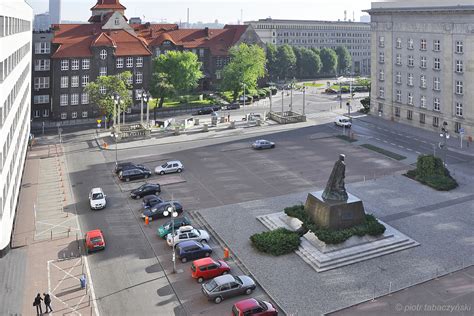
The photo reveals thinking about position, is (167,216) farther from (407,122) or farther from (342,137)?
(407,122)

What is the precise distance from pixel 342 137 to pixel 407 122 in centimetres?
1756

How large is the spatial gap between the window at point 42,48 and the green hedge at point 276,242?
67833mm

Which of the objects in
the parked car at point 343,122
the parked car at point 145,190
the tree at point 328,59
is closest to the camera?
the parked car at point 145,190

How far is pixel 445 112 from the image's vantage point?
77188 millimetres

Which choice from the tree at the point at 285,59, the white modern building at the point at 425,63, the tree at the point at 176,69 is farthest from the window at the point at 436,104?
the tree at the point at 285,59

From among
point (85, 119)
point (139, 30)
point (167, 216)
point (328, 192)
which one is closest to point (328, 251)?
point (328, 192)

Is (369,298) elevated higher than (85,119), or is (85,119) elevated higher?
(85,119)

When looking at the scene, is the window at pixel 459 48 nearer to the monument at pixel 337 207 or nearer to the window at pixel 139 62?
the monument at pixel 337 207

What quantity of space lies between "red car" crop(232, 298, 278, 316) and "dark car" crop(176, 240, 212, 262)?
26.9 feet

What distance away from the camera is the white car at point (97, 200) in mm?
46312

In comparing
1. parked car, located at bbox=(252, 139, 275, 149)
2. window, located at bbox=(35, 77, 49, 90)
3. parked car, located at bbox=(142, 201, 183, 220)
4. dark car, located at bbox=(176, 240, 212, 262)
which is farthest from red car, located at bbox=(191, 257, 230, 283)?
window, located at bbox=(35, 77, 49, 90)

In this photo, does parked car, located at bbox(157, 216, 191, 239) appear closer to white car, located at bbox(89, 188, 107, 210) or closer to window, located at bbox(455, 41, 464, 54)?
white car, located at bbox(89, 188, 107, 210)

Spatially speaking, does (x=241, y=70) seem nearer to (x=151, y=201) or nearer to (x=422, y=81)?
(x=422, y=81)

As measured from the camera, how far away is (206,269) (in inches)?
1299
